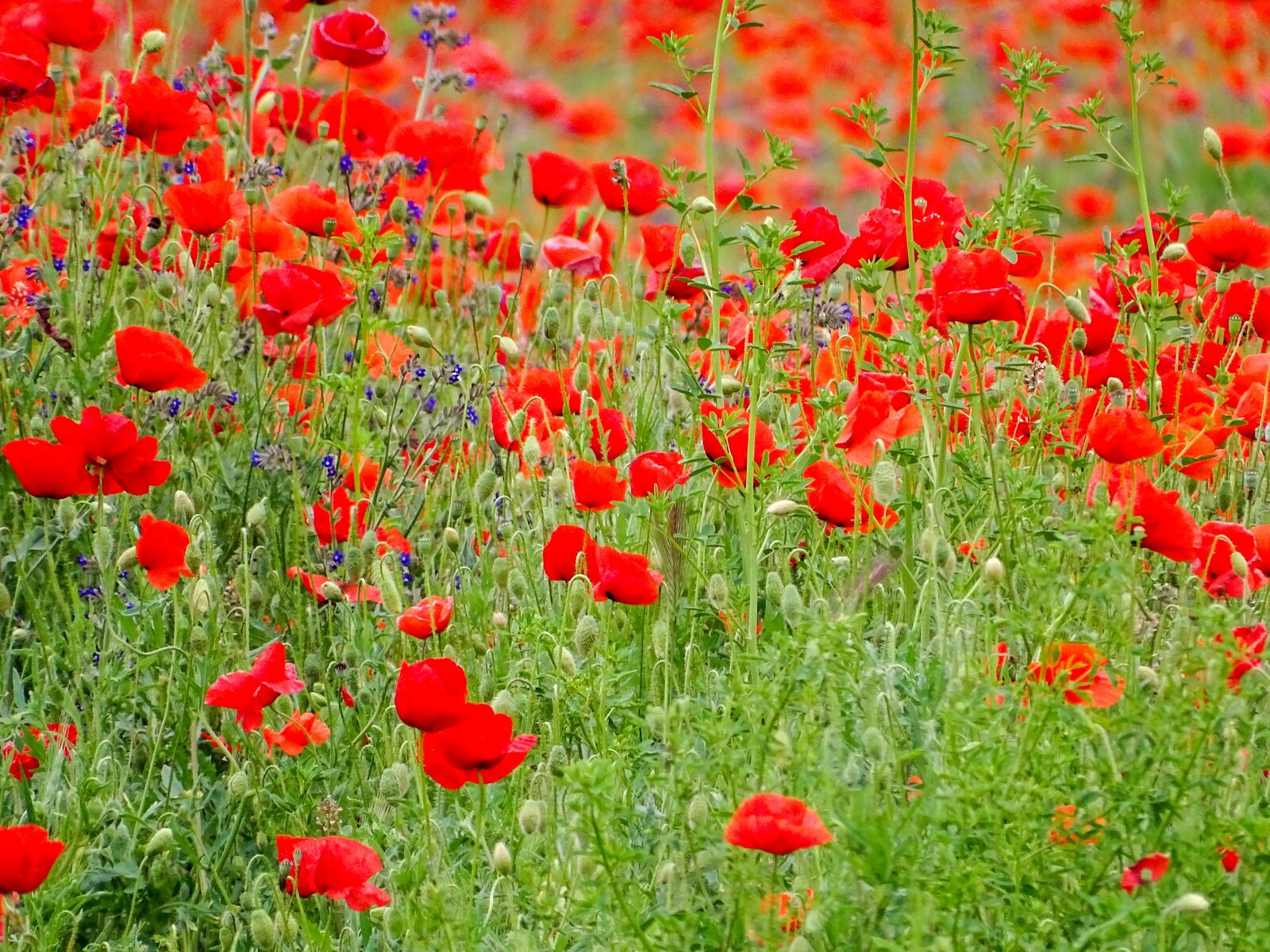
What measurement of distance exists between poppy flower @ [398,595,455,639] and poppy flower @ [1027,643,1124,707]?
0.76 metres

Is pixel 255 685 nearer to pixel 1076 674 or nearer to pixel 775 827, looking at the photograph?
pixel 775 827

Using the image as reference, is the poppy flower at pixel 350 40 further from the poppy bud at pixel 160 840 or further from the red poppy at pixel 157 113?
the poppy bud at pixel 160 840

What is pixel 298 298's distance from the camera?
2691 mm

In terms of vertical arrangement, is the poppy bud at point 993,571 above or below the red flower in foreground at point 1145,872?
above

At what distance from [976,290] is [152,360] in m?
1.17

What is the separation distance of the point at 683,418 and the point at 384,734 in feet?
2.75

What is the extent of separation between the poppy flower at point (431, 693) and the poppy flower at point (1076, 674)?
0.60 m

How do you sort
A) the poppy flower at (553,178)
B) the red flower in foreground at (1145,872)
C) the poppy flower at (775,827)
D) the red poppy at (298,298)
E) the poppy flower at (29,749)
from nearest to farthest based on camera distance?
the poppy flower at (775,827), the red flower in foreground at (1145,872), the poppy flower at (29,749), the red poppy at (298,298), the poppy flower at (553,178)

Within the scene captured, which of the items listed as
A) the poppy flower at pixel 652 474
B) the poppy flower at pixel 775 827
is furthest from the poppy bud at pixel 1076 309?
the poppy flower at pixel 775 827

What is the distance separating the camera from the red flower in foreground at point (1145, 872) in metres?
1.66

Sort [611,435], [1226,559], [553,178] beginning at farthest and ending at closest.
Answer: [553,178] → [611,435] → [1226,559]

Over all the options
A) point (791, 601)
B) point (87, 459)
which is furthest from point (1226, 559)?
point (87, 459)

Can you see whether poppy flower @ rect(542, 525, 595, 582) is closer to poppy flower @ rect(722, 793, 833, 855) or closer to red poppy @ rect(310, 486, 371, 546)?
red poppy @ rect(310, 486, 371, 546)

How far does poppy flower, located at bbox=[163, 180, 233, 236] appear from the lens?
280 cm
